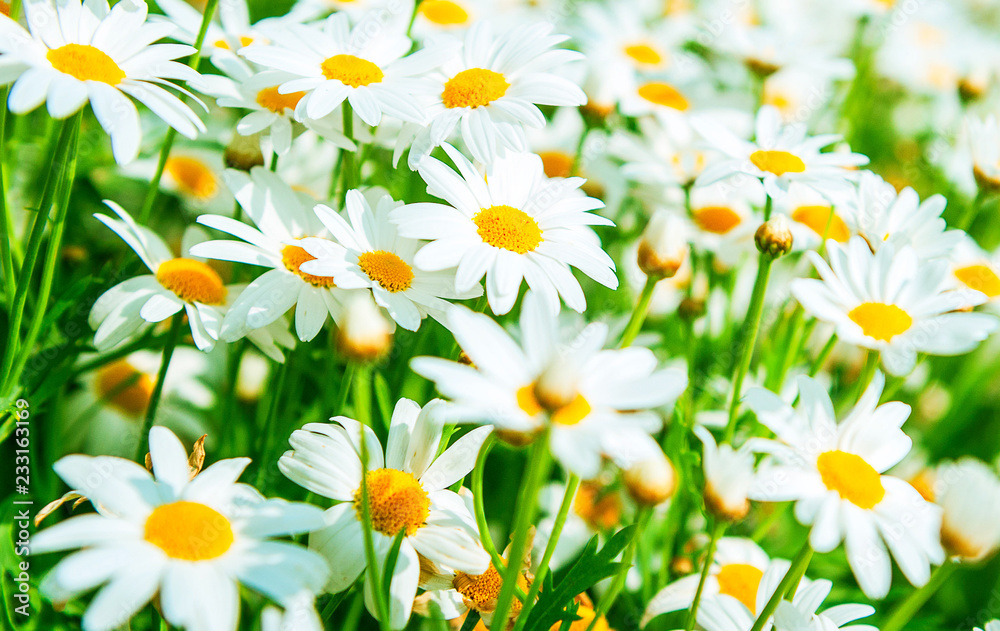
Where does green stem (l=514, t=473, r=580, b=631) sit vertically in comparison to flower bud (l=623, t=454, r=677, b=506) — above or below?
below

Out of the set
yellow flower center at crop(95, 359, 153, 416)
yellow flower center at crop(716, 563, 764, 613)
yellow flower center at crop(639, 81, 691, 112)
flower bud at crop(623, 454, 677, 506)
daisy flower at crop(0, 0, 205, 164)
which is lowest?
yellow flower center at crop(95, 359, 153, 416)

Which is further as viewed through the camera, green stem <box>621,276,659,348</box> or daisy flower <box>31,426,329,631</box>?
green stem <box>621,276,659,348</box>

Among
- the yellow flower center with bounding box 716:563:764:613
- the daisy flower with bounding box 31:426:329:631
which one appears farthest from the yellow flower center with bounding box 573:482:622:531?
the daisy flower with bounding box 31:426:329:631

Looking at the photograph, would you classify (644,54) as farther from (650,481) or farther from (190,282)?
(650,481)

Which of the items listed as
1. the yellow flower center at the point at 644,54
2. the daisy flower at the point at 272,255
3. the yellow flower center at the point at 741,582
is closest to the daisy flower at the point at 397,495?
the daisy flower at the point at 272,255

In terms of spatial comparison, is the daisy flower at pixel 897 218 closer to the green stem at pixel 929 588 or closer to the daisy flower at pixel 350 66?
the green stem at pixel 929 588

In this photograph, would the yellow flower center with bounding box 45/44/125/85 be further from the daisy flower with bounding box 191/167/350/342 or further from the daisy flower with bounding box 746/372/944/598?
the daisy flower with bounding box 746/372/944/598
